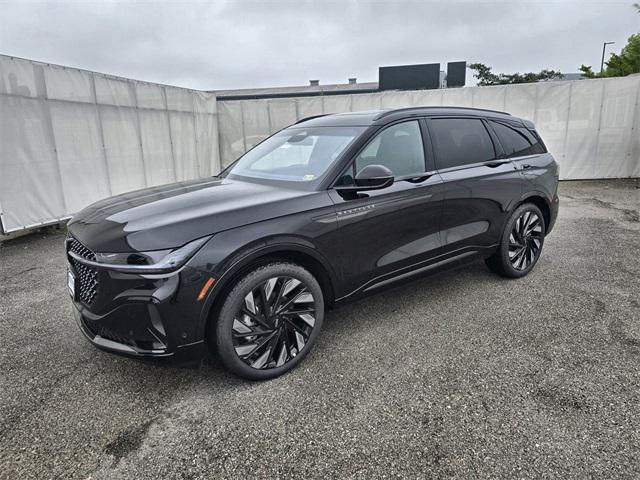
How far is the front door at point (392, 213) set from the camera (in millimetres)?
2965

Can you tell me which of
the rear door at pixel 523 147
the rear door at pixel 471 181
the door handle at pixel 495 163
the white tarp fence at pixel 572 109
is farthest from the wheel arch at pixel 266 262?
the white tarp fence at pixel 572 109

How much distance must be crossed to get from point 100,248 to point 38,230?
6.17m

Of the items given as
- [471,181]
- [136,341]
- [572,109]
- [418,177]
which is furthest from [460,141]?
[572,109]

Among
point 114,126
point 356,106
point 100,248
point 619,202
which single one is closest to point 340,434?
point 100,248

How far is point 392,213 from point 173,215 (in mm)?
1521

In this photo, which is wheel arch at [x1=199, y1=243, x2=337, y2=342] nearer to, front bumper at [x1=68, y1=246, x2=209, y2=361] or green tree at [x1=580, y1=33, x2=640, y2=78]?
front bumper at [x1=68, y1=246, x2=209, y2=361]

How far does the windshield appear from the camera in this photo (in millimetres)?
3113

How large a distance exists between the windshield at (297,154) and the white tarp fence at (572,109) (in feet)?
28.5

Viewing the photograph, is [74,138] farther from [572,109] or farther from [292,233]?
[572,109]

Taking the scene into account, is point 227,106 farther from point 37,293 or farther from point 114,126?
point 37,293

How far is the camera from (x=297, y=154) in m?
3.39

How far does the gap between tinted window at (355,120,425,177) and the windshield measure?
16 cm

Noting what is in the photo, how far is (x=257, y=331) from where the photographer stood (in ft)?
8.49

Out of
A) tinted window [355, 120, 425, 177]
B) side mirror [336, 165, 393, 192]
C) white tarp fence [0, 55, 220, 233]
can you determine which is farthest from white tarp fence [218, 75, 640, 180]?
side mirror [336, 165, 393, 192]
